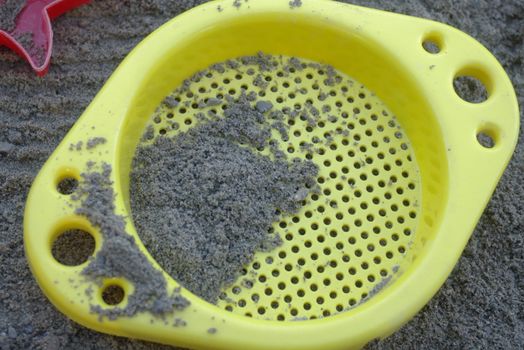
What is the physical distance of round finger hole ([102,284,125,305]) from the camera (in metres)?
0.85

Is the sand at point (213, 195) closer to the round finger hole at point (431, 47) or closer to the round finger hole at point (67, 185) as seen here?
the round finger hole at point (67, 185)

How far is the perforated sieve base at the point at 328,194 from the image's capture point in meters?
0.85

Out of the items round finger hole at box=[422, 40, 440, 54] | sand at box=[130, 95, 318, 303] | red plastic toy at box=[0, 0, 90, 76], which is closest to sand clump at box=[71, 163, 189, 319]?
sand at box=[130, 95, 318, 303]

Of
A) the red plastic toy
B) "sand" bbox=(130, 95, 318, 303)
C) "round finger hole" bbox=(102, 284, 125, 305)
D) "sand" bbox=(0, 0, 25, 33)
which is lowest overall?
"round finger hole" bbox=(102, 284, 125, 305)

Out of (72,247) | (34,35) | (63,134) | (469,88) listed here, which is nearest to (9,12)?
(34,35)

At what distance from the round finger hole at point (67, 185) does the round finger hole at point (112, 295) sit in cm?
13

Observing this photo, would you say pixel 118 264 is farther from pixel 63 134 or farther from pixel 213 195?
pixel 63 134

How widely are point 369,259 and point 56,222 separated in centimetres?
35

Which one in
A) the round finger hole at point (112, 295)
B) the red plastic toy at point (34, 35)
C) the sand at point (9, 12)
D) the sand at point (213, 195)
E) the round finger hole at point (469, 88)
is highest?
the sand at point (9, 12)

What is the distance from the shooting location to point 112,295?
852mm

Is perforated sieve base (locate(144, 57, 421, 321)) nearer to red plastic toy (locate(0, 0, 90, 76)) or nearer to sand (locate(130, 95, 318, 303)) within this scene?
sand (locate(130, 95, 318, 303))

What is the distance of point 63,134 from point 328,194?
13.9 inches

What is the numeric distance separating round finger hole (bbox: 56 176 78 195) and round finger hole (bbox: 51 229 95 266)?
0.16ft

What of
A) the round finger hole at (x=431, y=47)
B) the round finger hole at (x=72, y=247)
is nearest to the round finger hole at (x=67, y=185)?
the round finger hole at (x=72, y=247)
